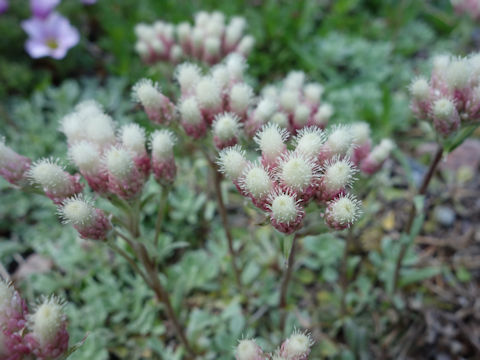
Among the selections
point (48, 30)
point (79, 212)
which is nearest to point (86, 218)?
point (79, 212)

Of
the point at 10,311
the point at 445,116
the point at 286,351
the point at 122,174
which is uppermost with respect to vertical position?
the point at 445,116

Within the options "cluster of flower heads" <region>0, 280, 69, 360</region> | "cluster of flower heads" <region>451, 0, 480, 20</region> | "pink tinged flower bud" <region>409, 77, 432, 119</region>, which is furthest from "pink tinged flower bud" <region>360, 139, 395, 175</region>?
"cluster of flower heads" <region>451, 0, 480, 20</region>

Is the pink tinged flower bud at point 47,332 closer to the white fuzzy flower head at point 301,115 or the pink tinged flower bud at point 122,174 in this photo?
the pink tinged flower bud at point 122,174

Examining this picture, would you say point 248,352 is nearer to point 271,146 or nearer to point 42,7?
point 271,146

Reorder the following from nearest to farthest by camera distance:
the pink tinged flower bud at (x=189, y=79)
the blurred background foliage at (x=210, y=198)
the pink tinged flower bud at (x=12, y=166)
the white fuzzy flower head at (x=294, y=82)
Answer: the pink tinged flower bud at (x=12, y=166), the pink tinged flower bud at (x=189, y=79), the white fuzzy flower head at (x=294, y=82), the blurred background foliage at (x=210, y=198)

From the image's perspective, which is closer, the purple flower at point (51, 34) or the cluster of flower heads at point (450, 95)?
the cluster of flower heads at point (450, 95)

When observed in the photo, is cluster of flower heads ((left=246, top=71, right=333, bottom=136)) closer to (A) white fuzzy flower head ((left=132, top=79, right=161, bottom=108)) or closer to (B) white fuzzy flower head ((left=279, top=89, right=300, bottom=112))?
(B) white fuzzy flower head ((left=279, top=89, right=300, bottom=112))

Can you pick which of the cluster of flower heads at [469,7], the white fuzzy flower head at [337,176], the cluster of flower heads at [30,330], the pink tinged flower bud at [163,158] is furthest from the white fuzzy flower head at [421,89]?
the cluster of flower heads at [469,7]
